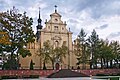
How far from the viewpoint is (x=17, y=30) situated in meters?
37.4

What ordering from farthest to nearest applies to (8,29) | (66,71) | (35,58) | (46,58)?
(35,58) → (46,58) → (8,29) → (66,71)

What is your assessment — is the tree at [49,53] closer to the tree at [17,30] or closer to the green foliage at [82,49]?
the green foliage at [82,49]

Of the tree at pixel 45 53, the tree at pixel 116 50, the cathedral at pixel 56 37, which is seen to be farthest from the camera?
the cathedral at pixel 56 37

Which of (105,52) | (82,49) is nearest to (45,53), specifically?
(82,49)

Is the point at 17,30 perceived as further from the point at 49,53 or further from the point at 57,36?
the point at 57,36

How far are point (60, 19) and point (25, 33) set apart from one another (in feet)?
66.9

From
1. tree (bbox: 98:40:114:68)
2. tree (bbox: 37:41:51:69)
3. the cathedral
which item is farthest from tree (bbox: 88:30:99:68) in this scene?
tree (bbox: 37:41:51:69)

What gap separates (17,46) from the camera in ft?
121

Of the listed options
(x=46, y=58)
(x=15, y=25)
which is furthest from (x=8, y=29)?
(x=46, y=58)

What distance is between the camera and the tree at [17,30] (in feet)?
120

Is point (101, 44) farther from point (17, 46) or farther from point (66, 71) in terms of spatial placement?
point (66, 71)

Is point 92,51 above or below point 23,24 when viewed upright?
below

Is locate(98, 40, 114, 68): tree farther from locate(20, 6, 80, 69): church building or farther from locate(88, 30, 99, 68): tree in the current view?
locate(20, 6, 80, 69): church building

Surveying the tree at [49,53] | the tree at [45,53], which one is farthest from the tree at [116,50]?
the tree at [45,53]
